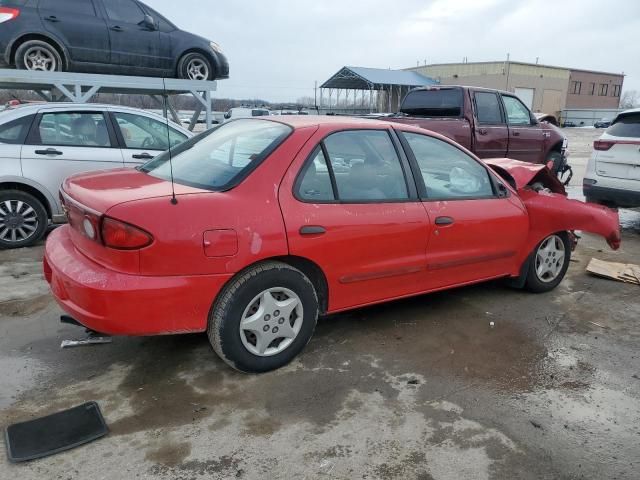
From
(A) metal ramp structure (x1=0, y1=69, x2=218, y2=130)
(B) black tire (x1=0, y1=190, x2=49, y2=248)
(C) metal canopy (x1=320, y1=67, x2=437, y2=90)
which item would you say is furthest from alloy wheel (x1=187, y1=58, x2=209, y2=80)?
(C) metal canopy (x1=320, y1=67, x2=437, y2=90)

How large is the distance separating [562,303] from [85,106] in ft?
18.2

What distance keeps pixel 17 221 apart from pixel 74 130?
1206 millimetres

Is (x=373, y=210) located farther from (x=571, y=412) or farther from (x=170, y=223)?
(x=571, y=412)

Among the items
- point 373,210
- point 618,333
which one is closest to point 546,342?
point 618,333

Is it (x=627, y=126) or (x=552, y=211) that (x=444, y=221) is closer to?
(x=552, y=211)

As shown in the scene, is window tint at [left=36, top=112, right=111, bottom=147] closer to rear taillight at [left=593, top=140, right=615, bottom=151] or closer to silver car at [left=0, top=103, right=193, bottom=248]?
silver car at [left=0, top=103, right=193, bottom=248]

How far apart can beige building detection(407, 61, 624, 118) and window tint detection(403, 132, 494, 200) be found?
5035cm

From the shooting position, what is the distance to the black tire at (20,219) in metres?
5.56

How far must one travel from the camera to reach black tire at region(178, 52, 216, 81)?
29.1ft

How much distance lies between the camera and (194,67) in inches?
356

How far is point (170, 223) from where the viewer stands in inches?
107

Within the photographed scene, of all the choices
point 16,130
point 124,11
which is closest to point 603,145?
point 16,130

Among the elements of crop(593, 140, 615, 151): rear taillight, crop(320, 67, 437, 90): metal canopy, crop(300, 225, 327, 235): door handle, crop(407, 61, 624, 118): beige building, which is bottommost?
crop(300, 225, 327, 235): door handle

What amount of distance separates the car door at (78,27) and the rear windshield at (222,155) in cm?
522
